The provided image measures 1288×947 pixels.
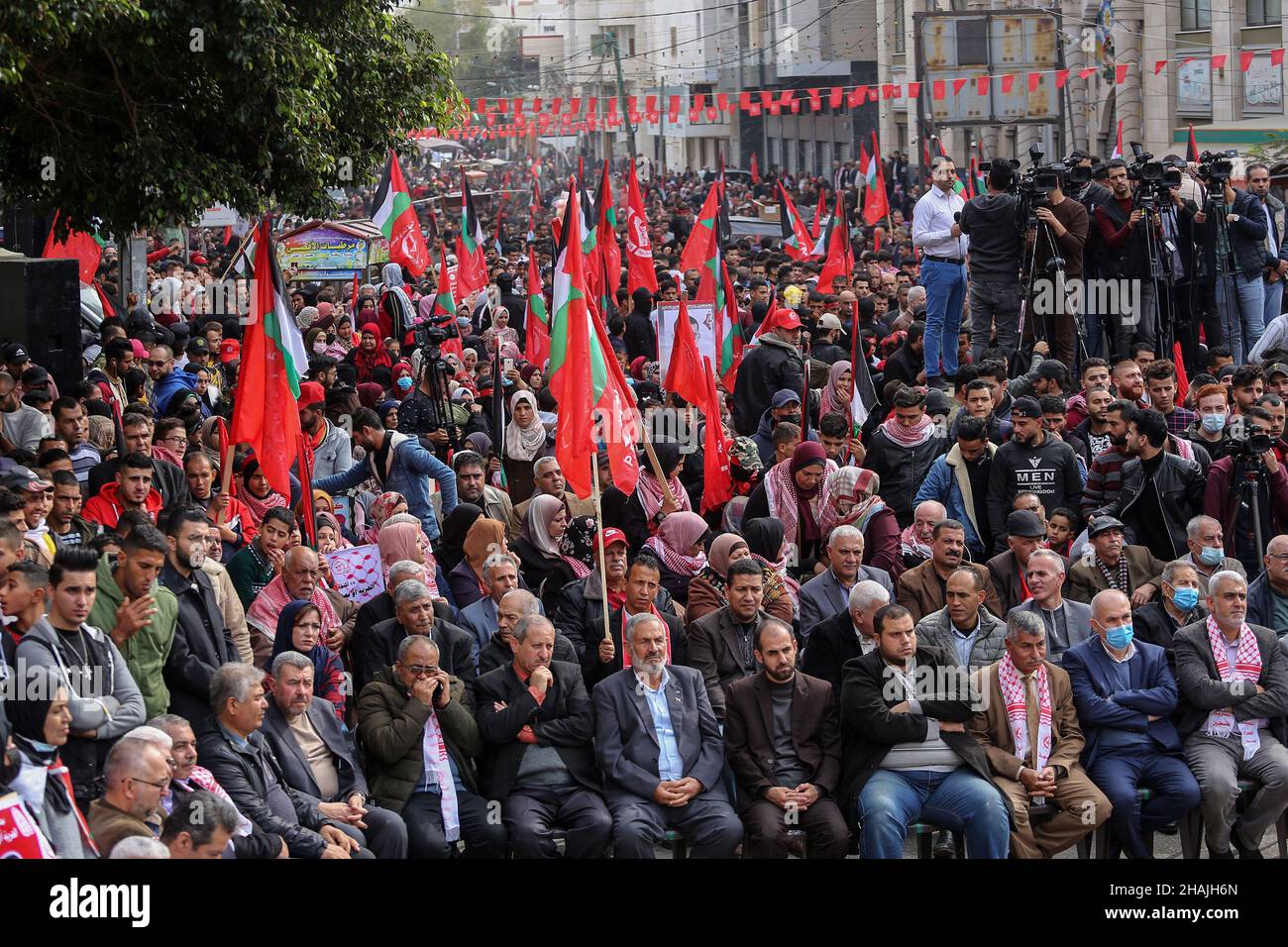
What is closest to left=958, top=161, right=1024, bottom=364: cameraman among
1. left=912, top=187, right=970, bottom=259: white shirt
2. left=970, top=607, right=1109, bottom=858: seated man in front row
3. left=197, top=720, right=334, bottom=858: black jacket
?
left=912, top=187, right=970, bottom=259: white shirt

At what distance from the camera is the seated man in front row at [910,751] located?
7738mm

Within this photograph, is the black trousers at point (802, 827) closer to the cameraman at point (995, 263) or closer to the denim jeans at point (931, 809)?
the denim jeans at point (931, 809)

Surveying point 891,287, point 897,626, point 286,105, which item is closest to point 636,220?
point 891,287

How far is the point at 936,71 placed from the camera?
33219mm

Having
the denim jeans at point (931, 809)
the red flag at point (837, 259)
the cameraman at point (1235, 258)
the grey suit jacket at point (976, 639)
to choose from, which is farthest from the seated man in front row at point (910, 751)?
the red flag at point (837, 259)

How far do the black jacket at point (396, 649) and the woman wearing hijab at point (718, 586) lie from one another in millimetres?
1340

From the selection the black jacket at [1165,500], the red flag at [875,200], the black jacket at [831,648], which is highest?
the red flag at [875,200]

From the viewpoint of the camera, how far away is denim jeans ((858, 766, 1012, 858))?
7699 millimetres

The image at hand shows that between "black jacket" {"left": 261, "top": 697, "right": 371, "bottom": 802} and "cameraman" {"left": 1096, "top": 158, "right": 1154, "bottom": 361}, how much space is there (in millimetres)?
8886

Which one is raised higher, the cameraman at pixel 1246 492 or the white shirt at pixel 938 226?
the white shirt at pixel 938 226

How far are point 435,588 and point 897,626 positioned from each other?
8.22 feet

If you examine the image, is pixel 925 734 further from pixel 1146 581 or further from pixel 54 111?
pixel 54 111

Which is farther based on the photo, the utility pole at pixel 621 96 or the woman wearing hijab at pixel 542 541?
the utility pole at pixel 621 96

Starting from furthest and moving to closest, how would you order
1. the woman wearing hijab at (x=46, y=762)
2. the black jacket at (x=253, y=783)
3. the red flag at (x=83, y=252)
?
the red flag at (x=83, y=252)
the black jacket at (x=253, y=783)
the woman wearing hijab at (x=46, y=762)
